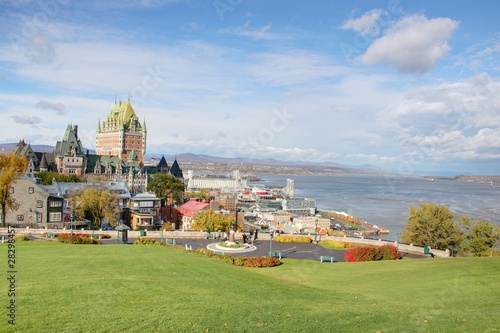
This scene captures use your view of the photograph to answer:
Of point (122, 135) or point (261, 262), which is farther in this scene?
point (122, 135)

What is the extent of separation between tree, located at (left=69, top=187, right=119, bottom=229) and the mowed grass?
27.4 meters

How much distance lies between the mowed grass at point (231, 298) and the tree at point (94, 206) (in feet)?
90.0

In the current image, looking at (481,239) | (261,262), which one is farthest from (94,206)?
(481,239)

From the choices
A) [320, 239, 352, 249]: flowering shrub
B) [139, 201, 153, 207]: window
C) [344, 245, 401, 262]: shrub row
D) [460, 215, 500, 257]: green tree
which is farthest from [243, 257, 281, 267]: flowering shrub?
[139, 201, 153, 207]: window

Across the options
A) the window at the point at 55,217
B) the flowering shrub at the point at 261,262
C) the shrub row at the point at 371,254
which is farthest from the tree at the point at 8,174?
the shrub row at the point at 371,254

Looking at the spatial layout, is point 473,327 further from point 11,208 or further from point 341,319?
point 11,208

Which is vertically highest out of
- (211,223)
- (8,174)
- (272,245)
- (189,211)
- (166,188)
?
(8,174)

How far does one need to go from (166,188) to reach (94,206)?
27.0 m

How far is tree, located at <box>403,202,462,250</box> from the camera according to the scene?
3600 centimetres

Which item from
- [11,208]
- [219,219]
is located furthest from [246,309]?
[11,208]

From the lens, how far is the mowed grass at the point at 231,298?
9648mm

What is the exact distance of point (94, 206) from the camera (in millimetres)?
45969

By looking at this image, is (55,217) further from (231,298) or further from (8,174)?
(231,298)

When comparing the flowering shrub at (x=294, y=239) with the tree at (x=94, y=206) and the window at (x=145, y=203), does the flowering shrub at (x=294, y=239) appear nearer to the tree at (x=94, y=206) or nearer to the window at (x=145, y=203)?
the tree at (x=94, y=206)
